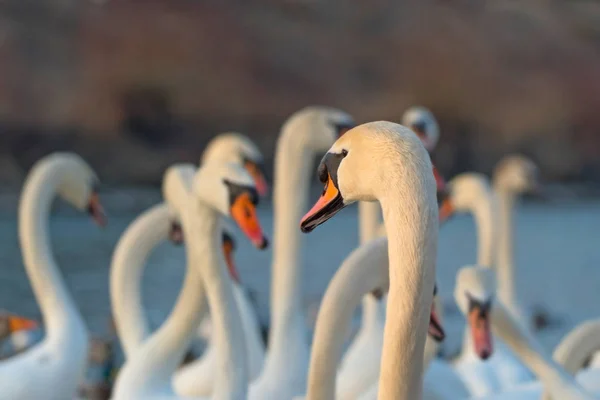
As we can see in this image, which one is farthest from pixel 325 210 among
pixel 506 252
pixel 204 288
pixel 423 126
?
pixel 506 252

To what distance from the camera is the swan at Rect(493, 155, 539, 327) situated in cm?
546

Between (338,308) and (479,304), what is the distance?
0.69m

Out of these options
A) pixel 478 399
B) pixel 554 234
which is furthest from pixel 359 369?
pixel 554 234

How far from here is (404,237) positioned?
173 cm

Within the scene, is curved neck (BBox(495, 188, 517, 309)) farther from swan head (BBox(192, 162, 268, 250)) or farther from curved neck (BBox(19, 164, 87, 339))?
swan head (BBox(192, 162, 268, 250))

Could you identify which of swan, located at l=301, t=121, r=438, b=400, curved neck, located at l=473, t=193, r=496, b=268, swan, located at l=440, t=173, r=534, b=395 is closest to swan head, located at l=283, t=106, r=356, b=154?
swan, located at l=440, t=173, r=534, b=395

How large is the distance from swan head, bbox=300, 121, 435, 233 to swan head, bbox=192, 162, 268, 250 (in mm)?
844

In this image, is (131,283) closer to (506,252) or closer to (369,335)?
(369,335)

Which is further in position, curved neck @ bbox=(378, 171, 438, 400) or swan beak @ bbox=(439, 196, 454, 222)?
swan beak @ bbox=(439, 196, 454, 222)

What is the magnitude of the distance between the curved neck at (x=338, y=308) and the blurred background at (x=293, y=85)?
54.2ft

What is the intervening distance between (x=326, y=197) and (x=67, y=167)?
2.52m

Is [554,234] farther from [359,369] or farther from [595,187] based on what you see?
[359,369]

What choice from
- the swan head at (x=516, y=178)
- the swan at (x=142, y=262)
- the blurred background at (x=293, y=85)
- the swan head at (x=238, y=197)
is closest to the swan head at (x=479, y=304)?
the swan head at (x=238, y=197)

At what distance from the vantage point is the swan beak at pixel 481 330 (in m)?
3.20
